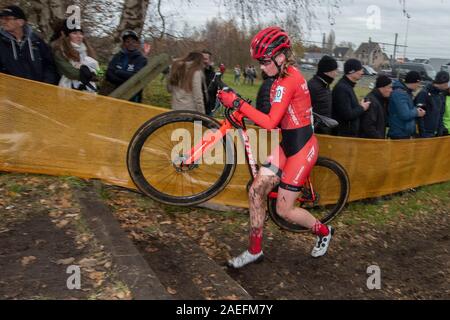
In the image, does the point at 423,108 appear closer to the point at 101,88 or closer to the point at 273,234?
the point at 273,234

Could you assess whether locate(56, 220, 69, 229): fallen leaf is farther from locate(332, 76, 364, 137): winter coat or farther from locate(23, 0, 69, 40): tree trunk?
locate(23, 0, 69, 40): tree trunk

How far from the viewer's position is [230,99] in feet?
13.2

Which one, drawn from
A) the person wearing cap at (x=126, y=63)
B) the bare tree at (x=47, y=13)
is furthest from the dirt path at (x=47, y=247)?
the bare tree at (x=47, y=13)

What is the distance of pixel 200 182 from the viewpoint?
5398 millimetres

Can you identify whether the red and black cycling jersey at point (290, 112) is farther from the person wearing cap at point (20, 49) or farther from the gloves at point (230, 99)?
the person wearing cap at point (20, 49)

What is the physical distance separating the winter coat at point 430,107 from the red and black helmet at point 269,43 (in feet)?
16.4

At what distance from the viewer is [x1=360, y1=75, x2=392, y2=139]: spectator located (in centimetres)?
667

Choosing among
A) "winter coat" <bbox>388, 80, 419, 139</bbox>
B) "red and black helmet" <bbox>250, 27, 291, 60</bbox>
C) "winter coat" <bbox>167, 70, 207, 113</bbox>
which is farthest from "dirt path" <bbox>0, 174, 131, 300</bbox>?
"winter coat" <bbox>388, 80, 419, 139</bbox>

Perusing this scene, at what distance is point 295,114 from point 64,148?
272cm

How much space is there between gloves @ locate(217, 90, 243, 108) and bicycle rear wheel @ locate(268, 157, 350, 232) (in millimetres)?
1250

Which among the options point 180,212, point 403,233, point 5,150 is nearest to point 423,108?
point 403,233

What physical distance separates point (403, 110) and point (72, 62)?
202 inches

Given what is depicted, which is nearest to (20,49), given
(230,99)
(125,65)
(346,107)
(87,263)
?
(125,65)

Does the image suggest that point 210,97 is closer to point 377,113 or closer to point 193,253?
point 377,113
